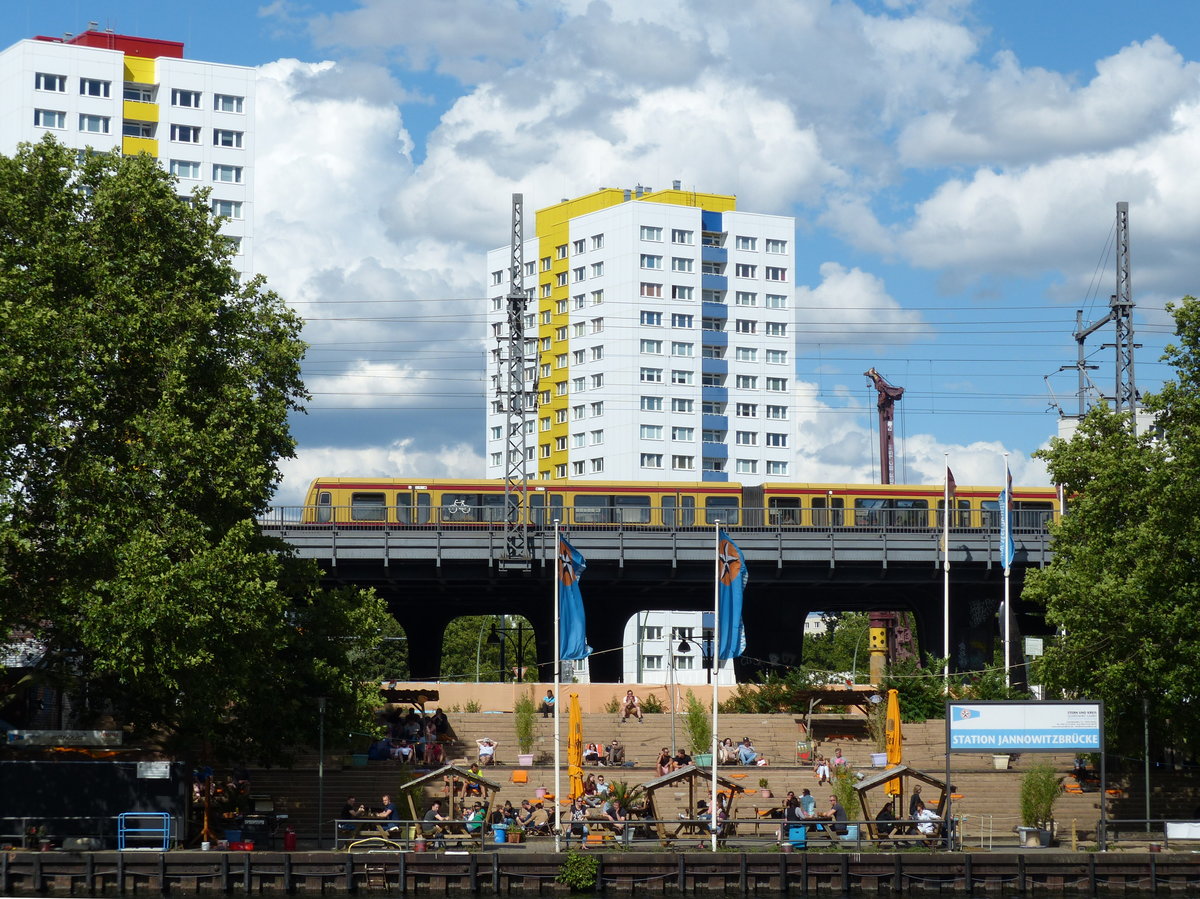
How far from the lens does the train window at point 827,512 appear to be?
60.6 meters

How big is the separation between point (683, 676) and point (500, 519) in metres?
65.7

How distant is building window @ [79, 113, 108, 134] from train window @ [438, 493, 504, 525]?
65.5 metres

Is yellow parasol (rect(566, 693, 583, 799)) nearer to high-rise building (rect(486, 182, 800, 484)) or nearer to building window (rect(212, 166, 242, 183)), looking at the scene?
building window (rect(212, 166, 242, 183))

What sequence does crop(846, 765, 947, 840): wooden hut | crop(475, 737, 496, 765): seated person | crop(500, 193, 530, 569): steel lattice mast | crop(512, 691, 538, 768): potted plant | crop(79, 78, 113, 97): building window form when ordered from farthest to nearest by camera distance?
1. crop(79, 78, 113, 97): building window
2. crop(500, 193, 530, 569): steel lattice mast
3. crop(512, 691, 538, 768): potted plant
4. crop(475, 737, 496, 765): seated person
5. crop(846, 765, 947, 840): wooden hut

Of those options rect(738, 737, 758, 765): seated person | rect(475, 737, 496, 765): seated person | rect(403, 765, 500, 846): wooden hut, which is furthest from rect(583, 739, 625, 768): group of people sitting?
rect(403, 765, 500, 846): wooden hut

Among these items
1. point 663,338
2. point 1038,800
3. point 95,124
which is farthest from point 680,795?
point 663,338

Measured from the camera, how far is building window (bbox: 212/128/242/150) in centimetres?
11775

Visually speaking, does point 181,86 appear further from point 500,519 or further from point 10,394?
point 10,394

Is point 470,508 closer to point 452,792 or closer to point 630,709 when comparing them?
point 630,709

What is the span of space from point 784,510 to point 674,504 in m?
4.66

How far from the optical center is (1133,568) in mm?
36812

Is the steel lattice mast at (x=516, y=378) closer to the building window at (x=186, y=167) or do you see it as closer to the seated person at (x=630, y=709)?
the seated person at (x=630, y=709)

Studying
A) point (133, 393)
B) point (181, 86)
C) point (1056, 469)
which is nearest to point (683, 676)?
point (181, 86)

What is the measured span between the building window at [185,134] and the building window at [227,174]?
2.69 metres
